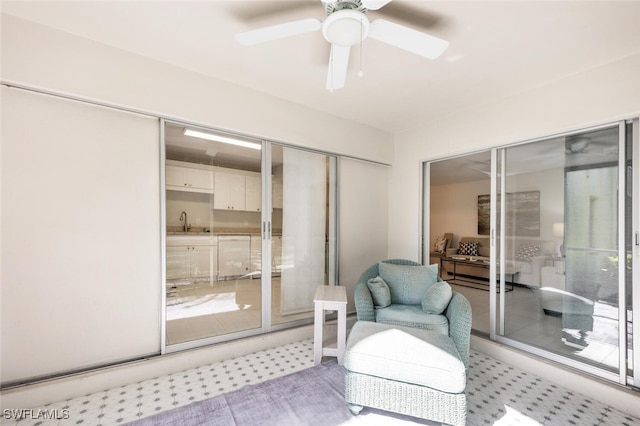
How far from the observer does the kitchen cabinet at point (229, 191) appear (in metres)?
2.83

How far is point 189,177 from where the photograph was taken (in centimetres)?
260

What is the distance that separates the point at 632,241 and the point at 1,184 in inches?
183

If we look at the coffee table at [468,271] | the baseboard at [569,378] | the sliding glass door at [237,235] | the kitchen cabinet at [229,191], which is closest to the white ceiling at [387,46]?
the sliding glass door at [237,235]

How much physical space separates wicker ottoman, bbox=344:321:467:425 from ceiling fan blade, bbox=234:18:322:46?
1.99 metres

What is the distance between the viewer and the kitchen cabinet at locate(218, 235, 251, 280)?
2.89 m

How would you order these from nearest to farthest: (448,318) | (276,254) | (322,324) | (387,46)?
(387,46) → (448,318) → (322,324) → (276,254)

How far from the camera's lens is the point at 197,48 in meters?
2.09

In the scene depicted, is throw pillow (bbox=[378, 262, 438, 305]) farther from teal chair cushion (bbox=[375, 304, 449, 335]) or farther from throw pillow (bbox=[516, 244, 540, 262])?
throw pillow (bbox=[516, 244, 540, 262])

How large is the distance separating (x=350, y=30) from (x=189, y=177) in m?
1.97

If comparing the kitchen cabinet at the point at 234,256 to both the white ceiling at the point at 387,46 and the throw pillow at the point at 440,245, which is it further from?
the throw pillow at the point at 440,245

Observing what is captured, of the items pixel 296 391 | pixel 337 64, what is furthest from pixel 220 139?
pixel 296 391

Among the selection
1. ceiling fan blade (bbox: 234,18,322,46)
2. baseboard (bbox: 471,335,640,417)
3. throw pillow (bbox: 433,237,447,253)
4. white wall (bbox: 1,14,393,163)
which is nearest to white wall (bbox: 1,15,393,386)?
white wall (bbox: 1,14,393,163)

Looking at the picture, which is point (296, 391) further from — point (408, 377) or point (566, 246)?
point (566, 246)

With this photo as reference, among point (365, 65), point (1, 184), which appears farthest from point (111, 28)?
point (365, 65)
